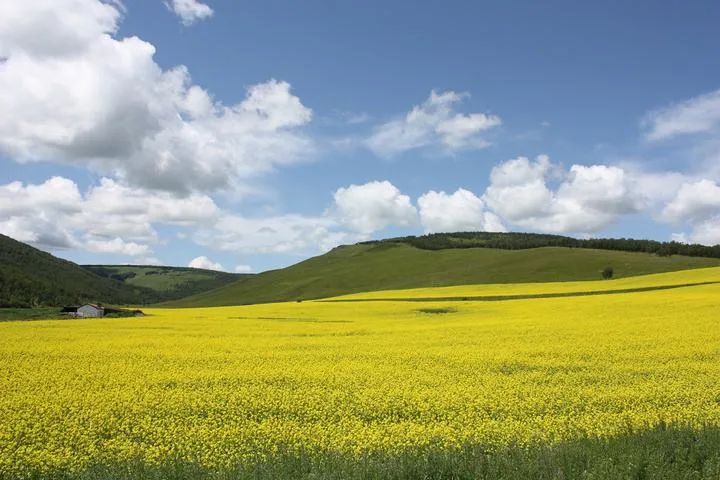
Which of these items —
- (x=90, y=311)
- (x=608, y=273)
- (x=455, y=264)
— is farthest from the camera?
(x=455, y=264)

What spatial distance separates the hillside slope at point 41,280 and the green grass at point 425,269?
32.6 metres

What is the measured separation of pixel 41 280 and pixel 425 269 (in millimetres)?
91119

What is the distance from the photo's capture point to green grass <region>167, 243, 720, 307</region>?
9919 cm

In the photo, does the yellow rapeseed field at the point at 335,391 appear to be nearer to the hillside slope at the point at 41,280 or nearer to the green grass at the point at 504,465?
the green grass at the point at 504,465

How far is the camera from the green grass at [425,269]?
99.2 meters

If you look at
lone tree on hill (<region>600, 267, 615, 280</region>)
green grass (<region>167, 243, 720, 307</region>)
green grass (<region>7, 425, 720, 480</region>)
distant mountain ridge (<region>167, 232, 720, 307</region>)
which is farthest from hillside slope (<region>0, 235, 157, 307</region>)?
green grass (<region>7, 425, 720, 480</region>)

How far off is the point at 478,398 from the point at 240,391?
5438 mm

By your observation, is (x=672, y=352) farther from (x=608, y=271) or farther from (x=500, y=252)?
(x=500, y=252)

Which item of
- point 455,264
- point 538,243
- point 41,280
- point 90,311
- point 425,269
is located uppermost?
point 538,243

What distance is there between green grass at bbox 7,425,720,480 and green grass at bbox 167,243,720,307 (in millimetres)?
89719

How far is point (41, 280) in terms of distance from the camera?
13038cm

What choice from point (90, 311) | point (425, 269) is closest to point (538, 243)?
point (425, 269)

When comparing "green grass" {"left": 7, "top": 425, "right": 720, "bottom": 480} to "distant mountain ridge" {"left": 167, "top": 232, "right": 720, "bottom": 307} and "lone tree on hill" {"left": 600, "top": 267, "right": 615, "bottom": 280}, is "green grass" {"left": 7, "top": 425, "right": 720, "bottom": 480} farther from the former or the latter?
"distant mountain ridge" {"left": 167, "top": 232, "right": 720, "bottom": 307}

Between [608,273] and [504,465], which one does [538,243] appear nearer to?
[608,273]
